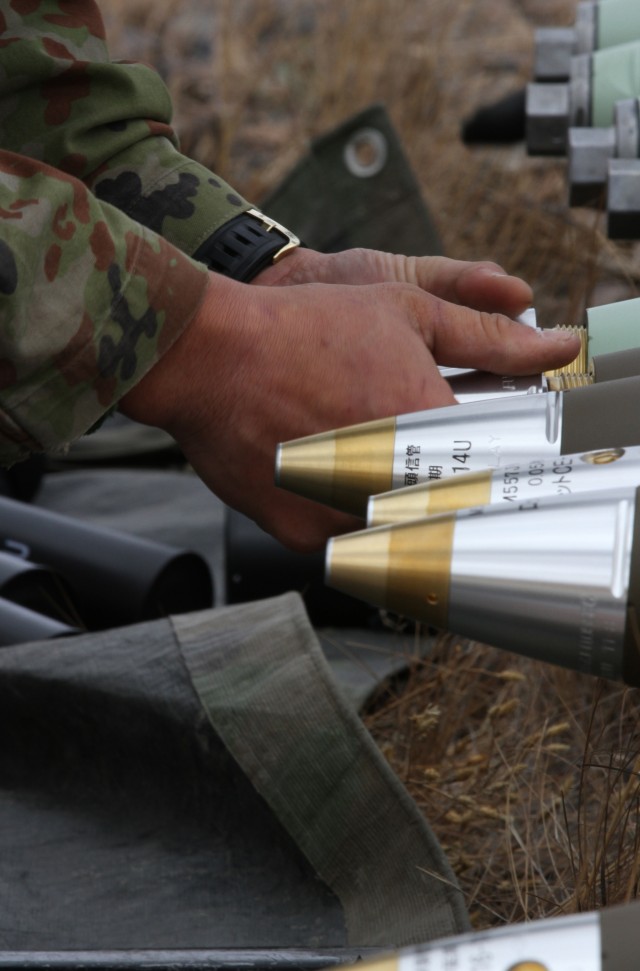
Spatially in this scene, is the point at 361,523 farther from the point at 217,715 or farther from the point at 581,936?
the point at 581,936

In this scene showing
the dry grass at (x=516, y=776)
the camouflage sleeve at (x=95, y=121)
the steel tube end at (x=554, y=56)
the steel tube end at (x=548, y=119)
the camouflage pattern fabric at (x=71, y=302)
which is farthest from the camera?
the steel tube end at (x=554, y=56)

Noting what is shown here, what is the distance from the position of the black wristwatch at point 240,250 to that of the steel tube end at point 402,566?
0.77 m

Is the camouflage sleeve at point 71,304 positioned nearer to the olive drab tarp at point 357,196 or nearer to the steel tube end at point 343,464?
the steel tube end at point 343,464

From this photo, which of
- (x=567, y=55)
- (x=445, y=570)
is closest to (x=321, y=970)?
(x=445, y=570)

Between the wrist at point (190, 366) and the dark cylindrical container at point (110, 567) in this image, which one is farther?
the dark cylindrical container at point (110, 567)

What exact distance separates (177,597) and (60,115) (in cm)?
98

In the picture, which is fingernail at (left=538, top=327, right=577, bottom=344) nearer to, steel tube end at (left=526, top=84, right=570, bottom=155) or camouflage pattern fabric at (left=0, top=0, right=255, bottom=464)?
camouflage pattern fabric at (left=0, top=0, right=255, bottom=464)

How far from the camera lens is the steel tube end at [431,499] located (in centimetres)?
93

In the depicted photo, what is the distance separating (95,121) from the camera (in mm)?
1582

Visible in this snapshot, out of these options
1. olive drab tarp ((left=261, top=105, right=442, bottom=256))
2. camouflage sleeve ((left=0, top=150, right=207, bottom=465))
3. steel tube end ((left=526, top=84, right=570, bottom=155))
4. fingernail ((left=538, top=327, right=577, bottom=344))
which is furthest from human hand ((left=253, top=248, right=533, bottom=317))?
olive drab tarp ((left=261, top=105, right=442, bottom=256))

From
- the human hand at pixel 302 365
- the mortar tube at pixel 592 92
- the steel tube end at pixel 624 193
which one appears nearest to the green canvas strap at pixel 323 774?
the human hand at pixel 302 365

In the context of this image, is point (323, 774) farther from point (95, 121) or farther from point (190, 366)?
point (95, 121)

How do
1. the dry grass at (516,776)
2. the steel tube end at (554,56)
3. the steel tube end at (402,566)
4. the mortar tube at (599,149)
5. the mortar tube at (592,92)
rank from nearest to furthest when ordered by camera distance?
the steel tube end at (402,566)
the dry grass at (516,776)
the mortar tube at (599,149)
the mortar tube at (592,92)
the steel tube end at (554,56)

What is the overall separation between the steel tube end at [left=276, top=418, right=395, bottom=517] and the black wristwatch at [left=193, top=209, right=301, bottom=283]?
22.6 inches
